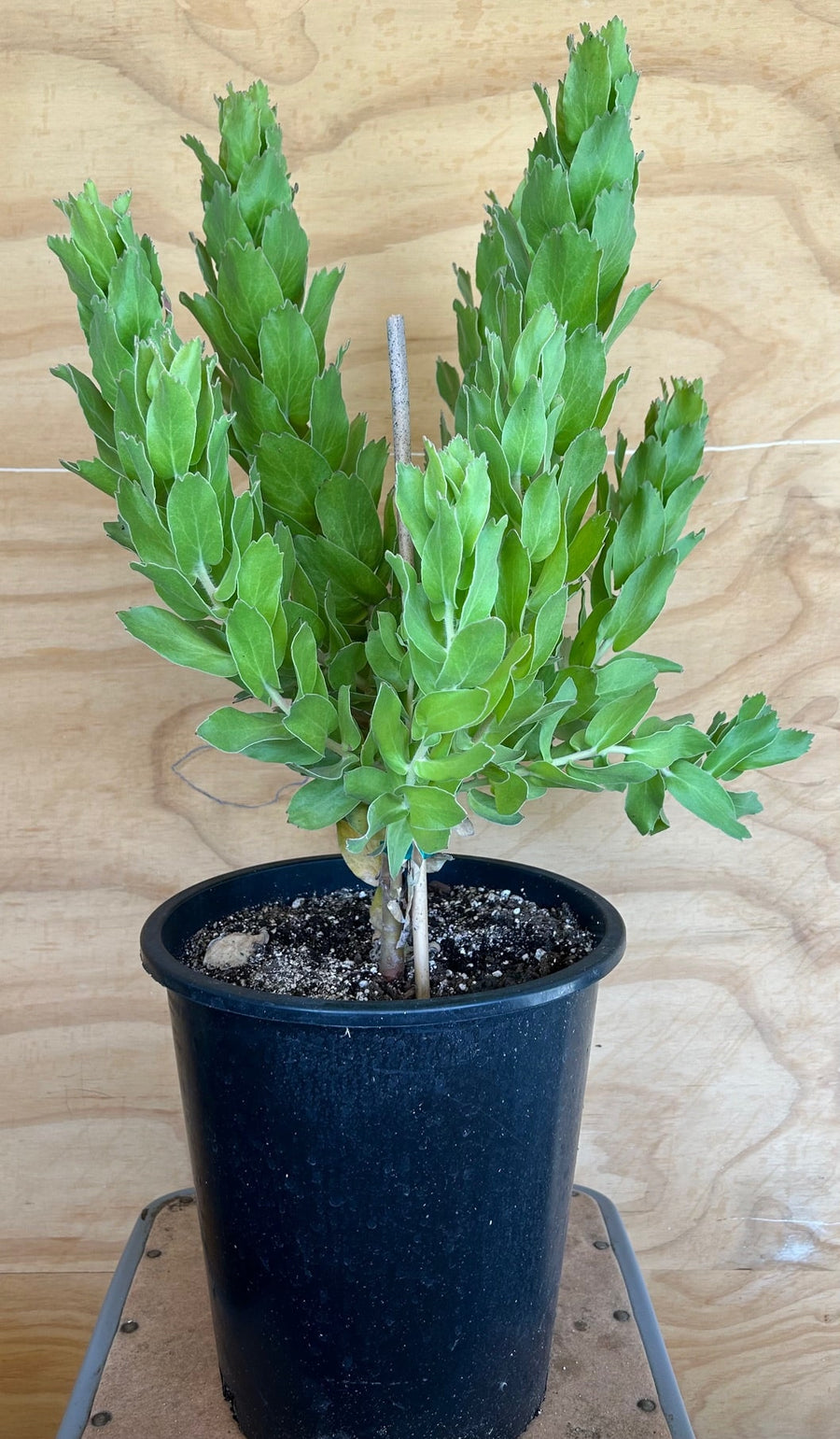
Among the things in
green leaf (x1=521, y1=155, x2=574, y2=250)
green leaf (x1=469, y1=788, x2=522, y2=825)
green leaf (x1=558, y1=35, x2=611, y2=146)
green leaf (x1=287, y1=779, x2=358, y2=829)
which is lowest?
green leaf (x1=469, y1=788, x2=522, y2=825)

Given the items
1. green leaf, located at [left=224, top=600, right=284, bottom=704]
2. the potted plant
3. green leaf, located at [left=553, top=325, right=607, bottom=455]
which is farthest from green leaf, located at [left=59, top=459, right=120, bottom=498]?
green leaf, located at [left=553, top=325, right=607, bottom=455]

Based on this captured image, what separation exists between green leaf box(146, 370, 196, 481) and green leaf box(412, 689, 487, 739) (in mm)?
138

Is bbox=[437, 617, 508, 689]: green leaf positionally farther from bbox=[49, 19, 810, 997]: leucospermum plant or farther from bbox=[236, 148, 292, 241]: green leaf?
bbox=[236, 148, 292, 241]: green leaf

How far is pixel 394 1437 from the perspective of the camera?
1.83 feet

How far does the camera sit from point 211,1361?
66 cm

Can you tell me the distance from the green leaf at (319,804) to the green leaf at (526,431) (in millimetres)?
168

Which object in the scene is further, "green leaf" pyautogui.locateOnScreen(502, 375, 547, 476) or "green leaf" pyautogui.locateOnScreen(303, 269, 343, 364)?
"green leaf" pyautogui.locateOnScreen(303, 269, 343, 364)

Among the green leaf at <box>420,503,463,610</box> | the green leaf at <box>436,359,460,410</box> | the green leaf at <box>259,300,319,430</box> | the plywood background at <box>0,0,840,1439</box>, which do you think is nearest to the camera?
the green leaf at <box>420,503,463,610</box>

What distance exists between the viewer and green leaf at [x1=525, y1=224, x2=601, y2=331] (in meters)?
0.51

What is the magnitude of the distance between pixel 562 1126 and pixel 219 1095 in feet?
0.58

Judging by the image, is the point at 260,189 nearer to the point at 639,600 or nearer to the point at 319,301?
the point at 319,301

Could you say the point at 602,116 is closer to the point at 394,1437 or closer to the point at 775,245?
the point at 775,245

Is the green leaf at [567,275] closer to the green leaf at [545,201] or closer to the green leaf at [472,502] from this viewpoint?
the green leaf at [545,201]

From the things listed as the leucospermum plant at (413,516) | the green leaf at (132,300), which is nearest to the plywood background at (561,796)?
the leucospermum plant at (413,516)
